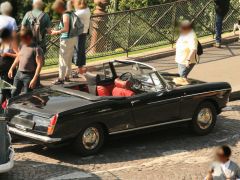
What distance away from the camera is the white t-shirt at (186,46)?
13010mm

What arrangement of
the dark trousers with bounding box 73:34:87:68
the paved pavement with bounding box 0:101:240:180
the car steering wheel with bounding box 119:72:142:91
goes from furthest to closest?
1. the dark trousers with bounding box 73:34:87:68
2. the car steering wheel with bounding box 119:72:142:91
3. the paved pavement with bounding box 0:101:240:180

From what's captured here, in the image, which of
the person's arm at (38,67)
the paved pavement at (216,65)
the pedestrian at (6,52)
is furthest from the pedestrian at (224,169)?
the paved pavement at (216,65)

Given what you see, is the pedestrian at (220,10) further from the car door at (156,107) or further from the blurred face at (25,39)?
the blurred face at (25,39)

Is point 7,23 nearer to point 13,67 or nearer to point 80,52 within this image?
point 13,67

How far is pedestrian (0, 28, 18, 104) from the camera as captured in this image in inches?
486

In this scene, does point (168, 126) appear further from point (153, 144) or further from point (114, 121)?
point (114, 121)

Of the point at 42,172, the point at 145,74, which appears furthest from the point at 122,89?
the point at 42,172

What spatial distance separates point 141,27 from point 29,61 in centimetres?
679

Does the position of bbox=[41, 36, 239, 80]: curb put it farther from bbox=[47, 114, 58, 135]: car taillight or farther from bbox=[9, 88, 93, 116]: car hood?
bbox=[47, 114, 58, 135]: car taillight

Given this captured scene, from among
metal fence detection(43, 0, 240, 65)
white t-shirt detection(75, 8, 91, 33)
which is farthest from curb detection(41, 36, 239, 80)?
white t-shirt detection(75, 8, 91, 33)

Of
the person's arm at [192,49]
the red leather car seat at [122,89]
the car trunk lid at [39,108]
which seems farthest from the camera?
the person's arm at [192,49]

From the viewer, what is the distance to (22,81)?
39.1ft

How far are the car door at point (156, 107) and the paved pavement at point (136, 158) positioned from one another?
0.34m

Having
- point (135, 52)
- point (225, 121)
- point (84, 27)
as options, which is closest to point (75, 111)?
point (225, 121)
